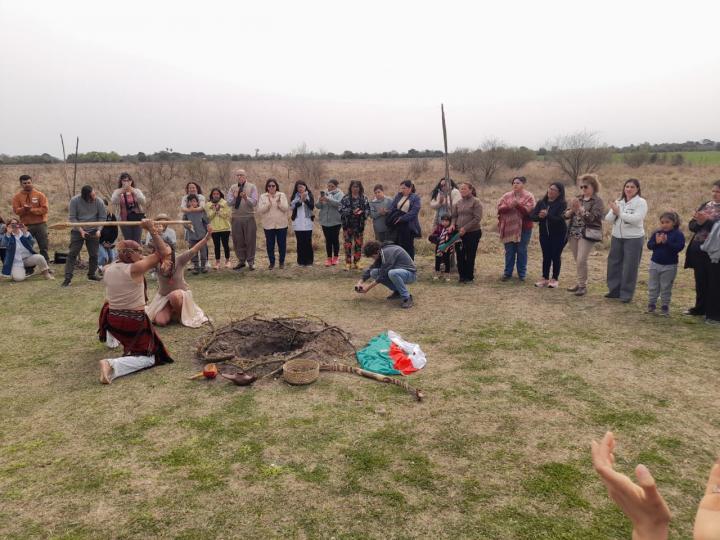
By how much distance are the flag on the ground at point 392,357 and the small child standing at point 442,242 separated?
11.0 ft

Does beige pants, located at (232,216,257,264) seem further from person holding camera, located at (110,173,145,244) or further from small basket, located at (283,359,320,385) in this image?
small basket, located at (283,359,320,385)

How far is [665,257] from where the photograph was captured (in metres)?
6.14

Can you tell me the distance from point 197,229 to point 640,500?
8.62m

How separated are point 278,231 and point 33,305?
4087 millimetres

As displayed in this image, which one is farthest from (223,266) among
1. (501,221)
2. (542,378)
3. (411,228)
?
(542,378)

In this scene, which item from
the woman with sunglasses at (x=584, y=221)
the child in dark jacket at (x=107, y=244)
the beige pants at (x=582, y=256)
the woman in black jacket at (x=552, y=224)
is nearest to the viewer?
the woman with sunglasses at (x=584, y=221)

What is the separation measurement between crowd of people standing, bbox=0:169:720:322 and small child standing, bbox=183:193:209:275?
19 mm

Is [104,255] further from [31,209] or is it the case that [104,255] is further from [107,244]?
[31,209]

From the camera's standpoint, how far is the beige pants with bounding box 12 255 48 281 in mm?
8719

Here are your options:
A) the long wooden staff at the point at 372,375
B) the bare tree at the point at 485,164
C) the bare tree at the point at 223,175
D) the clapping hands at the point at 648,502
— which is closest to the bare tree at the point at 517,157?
the bare tree at the point at 485,164

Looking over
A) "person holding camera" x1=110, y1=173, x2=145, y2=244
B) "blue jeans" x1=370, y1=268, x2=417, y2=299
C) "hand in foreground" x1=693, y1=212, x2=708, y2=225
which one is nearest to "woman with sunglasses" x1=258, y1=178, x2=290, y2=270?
"person holding camera" x1=110, y1=173, x2=145, y2=244

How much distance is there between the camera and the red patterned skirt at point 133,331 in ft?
15.9

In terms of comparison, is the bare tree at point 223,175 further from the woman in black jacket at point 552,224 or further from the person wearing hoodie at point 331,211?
the woman in black jacket at point 552,224

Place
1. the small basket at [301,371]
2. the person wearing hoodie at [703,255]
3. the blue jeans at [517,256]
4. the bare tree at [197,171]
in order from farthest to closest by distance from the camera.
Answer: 1. the bare tree at [197,171]
2. the blue jeans at [517,256]
3. the person wearing hoodie at [703,255]
4. the small basket at [301,371]
